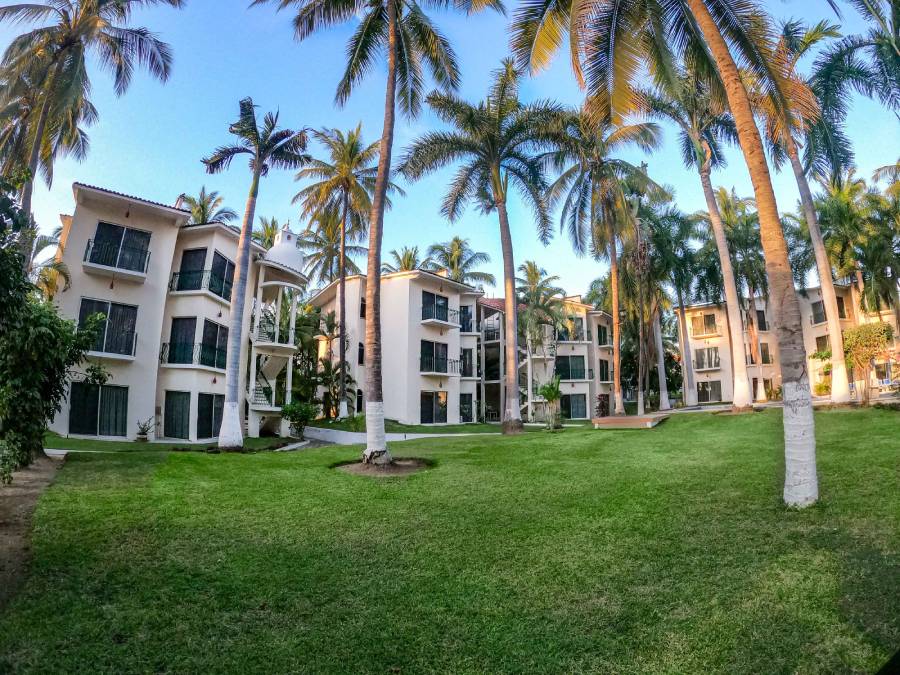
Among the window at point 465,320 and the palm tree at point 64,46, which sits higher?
the palm tree at point 64,46

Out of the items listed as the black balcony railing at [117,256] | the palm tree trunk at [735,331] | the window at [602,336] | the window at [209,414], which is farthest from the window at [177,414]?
the window at [602,336]

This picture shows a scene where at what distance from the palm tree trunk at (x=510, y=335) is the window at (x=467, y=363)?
54.0 ft

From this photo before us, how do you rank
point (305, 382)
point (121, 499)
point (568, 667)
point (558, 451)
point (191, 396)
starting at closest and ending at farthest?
point (568, 667) < point (121, 499) < point (558, 451) < point (191, 396) < point (305, 382)

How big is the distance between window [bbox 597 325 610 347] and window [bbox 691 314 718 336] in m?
7.58

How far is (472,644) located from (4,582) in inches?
182

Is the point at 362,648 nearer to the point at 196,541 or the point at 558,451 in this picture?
the point at 196,541

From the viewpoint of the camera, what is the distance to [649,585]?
16.8ft

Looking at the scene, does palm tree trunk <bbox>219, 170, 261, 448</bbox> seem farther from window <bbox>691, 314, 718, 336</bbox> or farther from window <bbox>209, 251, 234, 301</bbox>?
window <bbox>691, 314, 718, 336</bbox>

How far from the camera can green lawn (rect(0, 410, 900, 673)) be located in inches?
163

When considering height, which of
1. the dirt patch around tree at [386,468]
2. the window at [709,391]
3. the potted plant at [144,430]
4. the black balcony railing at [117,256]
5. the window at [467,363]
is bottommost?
the dirt patch around tree at [386,468]

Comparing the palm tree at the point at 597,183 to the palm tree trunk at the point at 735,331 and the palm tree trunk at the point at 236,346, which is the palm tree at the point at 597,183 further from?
the palm tree trunk at the point at 236,346

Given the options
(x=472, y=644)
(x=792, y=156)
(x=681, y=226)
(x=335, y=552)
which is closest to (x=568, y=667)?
(x=472, y=644)

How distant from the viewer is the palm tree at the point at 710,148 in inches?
760

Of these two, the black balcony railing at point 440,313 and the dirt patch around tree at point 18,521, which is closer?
the dirt patch around tree at point 18,521
